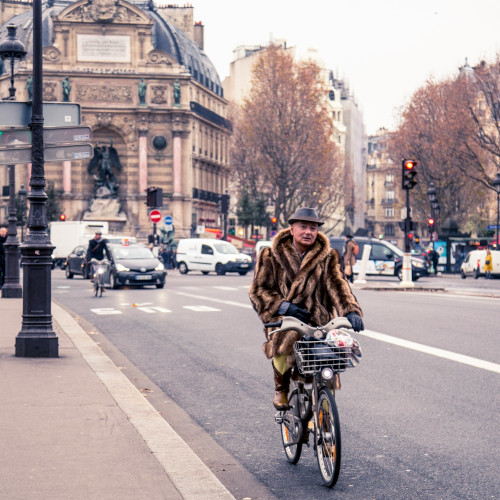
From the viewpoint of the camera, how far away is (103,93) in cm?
7756

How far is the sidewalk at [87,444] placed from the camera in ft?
18.8

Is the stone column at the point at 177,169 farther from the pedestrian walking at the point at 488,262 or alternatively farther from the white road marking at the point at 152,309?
the white road marking at the point at 152,309

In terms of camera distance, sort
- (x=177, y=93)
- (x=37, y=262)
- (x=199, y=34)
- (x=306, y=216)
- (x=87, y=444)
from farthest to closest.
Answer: (x=199, y=34)
(x=177, y=93)
(x=37, y=262)
(x=87, y=444)
(x=306, y=216)

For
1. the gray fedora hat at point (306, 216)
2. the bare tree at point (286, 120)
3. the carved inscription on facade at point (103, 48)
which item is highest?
the carved inscription on facade at point (103, 48)

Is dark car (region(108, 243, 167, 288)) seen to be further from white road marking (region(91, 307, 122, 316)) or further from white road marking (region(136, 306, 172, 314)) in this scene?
white road marking (region(91, 307, 122, 316))

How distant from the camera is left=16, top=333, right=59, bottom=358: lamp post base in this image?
460 inches

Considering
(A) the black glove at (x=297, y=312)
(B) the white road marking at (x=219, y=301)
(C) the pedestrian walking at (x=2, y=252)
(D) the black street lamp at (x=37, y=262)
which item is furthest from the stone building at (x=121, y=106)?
(A) the black glove at (x=297, y=312)

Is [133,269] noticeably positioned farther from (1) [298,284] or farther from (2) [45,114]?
(1) [298,284]

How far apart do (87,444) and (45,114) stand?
6043 millimetres

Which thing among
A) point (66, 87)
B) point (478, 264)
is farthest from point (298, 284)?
point (66, 87)

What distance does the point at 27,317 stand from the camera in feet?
38.5

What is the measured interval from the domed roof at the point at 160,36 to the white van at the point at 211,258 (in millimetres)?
31872

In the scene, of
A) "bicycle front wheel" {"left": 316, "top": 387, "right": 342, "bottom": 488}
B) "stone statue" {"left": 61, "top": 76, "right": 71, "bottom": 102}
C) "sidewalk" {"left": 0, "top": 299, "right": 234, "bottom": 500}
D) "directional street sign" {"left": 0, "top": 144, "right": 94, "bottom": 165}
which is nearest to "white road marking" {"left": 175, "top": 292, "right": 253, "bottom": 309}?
"directional street sign" {"left": 0, "top": 144, "right": 94, "bottom": 165}

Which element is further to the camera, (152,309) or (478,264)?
(478,264)
